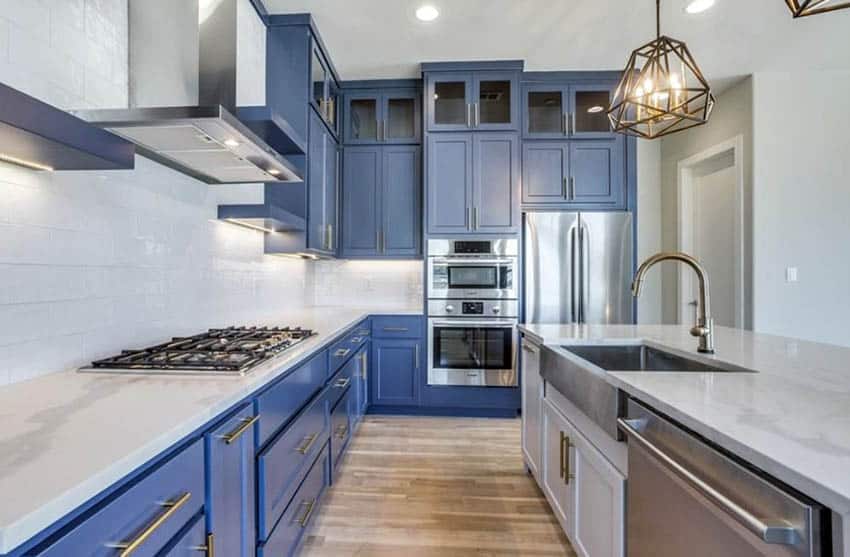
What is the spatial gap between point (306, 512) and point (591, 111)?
3.64m

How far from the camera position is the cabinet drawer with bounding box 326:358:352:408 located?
1.98 meters

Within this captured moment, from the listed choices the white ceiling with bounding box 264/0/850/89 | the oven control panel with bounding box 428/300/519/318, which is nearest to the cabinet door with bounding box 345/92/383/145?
the white ceiling with bounding box 264/0/850/89

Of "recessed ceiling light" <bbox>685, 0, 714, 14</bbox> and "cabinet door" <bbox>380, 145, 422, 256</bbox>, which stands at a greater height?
"recessed ceiling light" <bbox>685, 0, 714, 14</bbox>

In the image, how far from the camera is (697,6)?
2.45 metres

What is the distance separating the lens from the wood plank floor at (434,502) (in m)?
1.71

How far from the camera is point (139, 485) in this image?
2.25ft

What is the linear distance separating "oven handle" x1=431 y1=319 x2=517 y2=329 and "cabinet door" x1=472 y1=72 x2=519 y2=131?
1.63 metres

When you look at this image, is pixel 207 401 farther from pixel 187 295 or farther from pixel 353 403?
pixel 353 403

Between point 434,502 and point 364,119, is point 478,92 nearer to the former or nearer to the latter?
point 364,119

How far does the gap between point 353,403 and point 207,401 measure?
177 cm

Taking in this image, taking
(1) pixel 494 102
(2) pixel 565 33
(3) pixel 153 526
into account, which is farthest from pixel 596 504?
(1) pixel 494 102

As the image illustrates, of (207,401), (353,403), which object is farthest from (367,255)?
(207,401)

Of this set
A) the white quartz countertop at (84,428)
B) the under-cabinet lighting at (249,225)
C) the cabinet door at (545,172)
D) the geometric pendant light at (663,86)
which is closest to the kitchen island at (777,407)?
the geometric pendant light at (663,86)

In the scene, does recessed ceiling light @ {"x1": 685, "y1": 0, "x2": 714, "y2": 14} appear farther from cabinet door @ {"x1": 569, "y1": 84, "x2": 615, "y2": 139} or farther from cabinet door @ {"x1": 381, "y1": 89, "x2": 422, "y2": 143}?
cabinet door @ {"x1": 381, "y1": 89, "x2": 422, "y2": 143}
